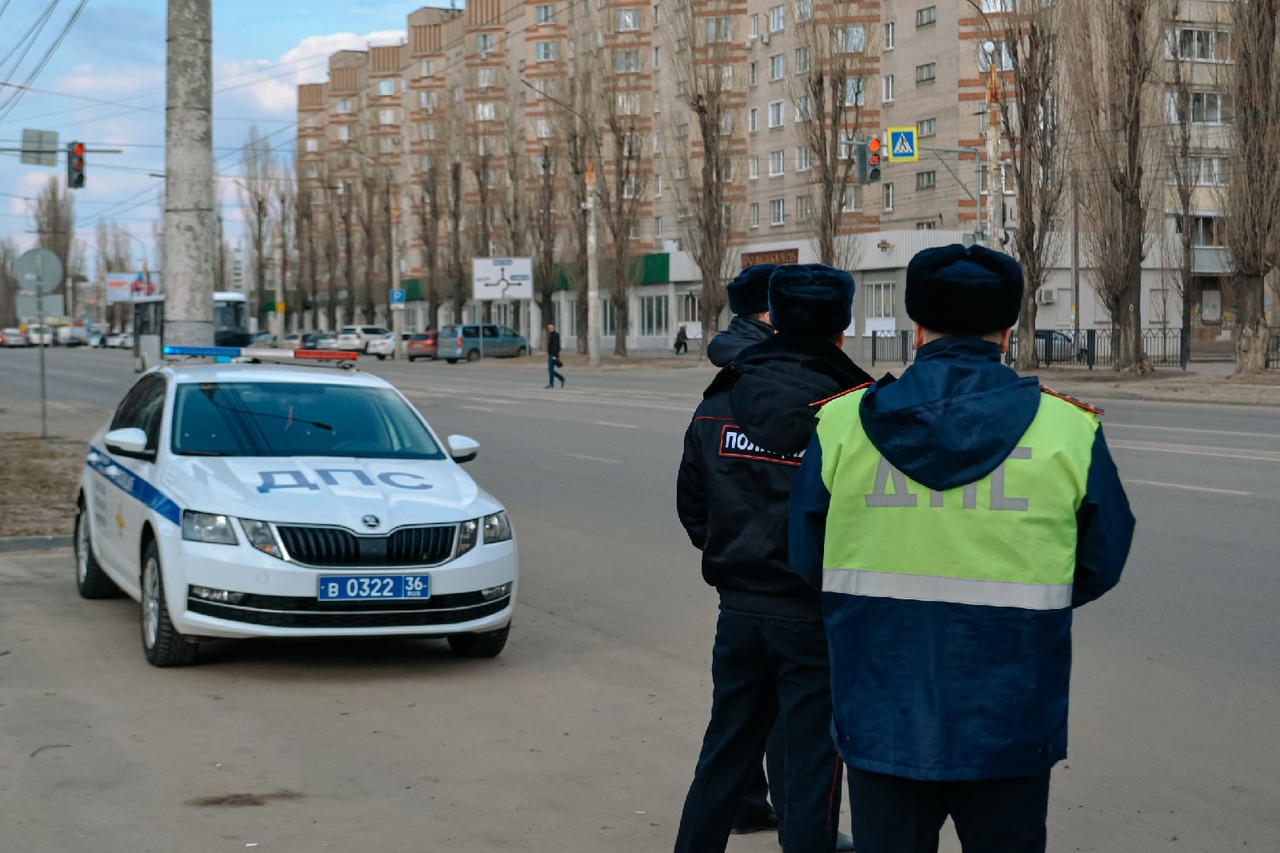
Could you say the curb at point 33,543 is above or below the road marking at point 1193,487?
below

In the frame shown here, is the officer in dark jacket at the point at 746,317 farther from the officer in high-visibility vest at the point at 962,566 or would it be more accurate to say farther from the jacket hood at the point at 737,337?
the officer in high-visibility vest at the point at 962,566

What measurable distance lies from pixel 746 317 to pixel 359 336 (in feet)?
242

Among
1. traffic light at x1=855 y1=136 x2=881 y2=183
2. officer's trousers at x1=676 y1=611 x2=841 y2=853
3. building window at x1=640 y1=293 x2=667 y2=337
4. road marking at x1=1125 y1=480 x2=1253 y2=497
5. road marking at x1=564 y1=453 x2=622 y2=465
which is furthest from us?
building window at x1=640 y1=293 x2=667 y2=337

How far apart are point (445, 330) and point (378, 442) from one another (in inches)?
2352

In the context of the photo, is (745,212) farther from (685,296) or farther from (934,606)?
(934,606)

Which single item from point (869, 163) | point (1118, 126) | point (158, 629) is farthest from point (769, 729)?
point (1118, 126)

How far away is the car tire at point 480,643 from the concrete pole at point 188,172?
23.5 ft

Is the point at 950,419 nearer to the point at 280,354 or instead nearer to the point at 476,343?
the point at 280,354

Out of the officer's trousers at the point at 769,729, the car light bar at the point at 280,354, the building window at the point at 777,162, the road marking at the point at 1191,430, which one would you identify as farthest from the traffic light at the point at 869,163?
the building window at the point at 777,162

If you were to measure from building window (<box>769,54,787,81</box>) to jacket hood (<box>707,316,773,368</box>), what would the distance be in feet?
221

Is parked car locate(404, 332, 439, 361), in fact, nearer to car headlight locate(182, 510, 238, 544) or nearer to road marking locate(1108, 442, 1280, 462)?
road marking locate(1108, 442, 1280, 462)

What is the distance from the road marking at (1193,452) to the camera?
1739 cm

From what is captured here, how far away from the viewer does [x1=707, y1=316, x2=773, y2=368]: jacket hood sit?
4684 mm

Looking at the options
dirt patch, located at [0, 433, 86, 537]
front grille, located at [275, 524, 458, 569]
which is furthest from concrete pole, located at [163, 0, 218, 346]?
front grille, located at [275, 524, 458, 569]
